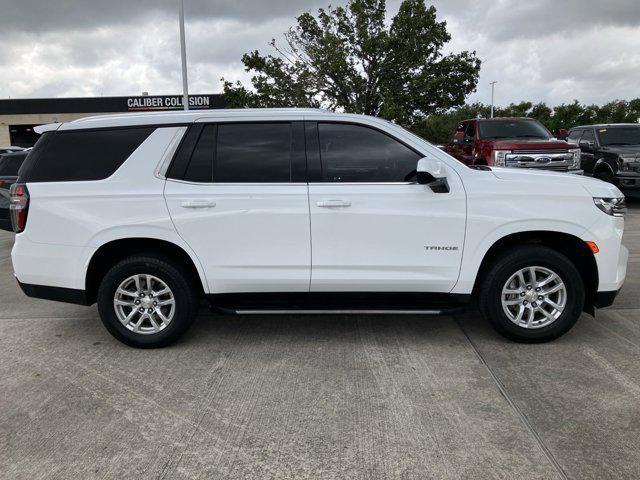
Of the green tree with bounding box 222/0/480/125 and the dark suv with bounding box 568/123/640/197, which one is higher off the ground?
the green tree with bounding box 222/0/480/125

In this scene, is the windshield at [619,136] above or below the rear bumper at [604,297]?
above

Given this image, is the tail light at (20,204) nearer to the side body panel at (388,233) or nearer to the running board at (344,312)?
the running board at (344,312)

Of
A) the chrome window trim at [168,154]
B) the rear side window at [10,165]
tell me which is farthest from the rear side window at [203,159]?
the rear side window at [10,165]

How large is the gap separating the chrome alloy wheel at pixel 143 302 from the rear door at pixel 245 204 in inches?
17.3

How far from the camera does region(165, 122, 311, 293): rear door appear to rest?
415cm

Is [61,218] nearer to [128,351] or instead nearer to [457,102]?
[128,351]

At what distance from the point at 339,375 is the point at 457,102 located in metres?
20.0

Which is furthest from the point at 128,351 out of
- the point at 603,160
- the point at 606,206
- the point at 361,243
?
the point at 603,160

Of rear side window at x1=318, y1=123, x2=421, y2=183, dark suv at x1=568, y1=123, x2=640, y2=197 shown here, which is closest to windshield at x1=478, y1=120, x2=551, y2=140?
dark suv at x1=568, y1=123, x2=640, y2=197

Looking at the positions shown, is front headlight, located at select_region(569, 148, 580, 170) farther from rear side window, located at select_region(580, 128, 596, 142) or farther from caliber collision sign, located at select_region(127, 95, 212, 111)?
caliber collision sign, located at select_region(127, 95, 212, 111)

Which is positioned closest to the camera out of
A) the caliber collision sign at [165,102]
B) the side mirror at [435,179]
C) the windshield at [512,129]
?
the side mirror at [435,179]

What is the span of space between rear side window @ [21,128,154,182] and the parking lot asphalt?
57.6 inches

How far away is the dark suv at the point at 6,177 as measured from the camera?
845 cm

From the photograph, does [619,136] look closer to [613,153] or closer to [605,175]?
[613,153]
